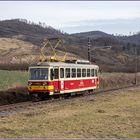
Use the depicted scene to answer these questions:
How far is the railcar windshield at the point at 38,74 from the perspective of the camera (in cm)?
3341

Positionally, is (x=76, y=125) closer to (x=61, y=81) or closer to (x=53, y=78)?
(x=53, y=78)

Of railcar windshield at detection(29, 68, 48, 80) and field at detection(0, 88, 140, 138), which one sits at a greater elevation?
railcar windshield at detection(29, 68, 48, 80)

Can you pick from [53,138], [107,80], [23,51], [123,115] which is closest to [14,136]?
[53,138]

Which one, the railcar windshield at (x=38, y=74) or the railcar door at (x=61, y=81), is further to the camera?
the railcar door at (x=61, y=81)

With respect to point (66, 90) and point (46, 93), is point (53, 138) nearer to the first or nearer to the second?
point (46, 93)

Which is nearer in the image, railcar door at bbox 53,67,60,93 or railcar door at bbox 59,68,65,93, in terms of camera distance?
railcar door at bbox 53,67,60,93

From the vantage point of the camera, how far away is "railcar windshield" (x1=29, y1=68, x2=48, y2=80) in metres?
33.4

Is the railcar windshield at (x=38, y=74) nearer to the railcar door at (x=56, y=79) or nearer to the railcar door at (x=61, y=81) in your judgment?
the railcar door at (x=56, y=79)

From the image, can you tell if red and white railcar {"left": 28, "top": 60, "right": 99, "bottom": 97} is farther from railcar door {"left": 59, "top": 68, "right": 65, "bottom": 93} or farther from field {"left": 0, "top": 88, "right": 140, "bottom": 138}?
field {"left": 0, "top": 88, "right": 140, "bottom": 138}

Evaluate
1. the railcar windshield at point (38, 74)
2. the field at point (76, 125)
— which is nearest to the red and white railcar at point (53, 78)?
the railcar windshield at point (38, 74)

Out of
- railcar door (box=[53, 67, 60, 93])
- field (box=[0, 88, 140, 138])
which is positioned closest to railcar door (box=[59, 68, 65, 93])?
railcar door (box=[53, 67, 60, 93])

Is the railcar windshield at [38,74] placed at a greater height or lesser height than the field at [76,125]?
greater

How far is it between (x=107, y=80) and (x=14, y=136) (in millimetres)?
52992

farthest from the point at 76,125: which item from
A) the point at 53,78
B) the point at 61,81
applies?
the point at 61,81
